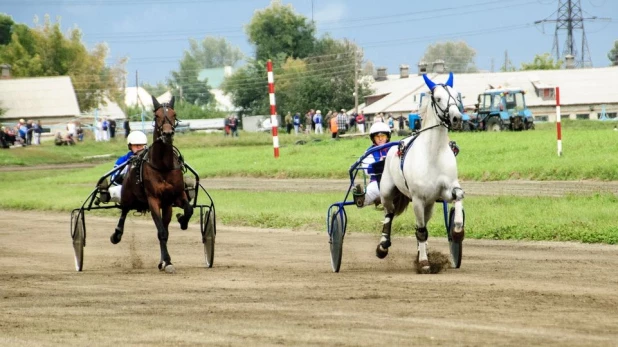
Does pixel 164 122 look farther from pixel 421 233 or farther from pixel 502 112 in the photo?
pixel 502 112

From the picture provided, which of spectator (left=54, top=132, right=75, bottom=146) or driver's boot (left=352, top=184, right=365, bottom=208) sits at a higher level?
driver's boot (left=352, top=184, right=365, bottom=208)

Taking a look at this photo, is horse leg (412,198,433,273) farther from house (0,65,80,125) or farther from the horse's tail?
house (0,65,80,125)

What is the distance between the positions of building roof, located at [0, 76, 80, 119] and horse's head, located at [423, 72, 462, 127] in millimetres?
74999

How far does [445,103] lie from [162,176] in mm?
3648

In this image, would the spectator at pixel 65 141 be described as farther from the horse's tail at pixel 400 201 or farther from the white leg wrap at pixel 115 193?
the horse's tail at pixel 400 201

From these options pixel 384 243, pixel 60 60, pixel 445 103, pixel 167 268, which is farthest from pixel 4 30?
pixel 445 103

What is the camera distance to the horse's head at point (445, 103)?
1157cm

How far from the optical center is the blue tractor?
168ft

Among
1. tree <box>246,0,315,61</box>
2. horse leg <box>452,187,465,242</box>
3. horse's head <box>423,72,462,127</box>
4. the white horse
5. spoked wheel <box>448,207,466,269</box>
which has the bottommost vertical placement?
spoked wheel <box>448,207,466,269</box>

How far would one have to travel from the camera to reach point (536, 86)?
88.0 metres

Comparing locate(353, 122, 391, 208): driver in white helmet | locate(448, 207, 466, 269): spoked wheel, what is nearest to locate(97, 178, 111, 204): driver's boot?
locate(353, 122, 391, 208): driver in white helmet

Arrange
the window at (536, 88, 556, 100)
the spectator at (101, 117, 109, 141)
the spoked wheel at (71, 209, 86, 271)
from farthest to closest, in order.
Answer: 1. the window at (536, 88, 556, 100)
2. the spectator at (101, 117, 109, 141)
3. the spoked wheel at (71, 209, 86, 271)

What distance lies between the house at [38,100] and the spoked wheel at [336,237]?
73.5m

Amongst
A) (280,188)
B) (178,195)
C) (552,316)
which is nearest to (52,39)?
(280,188)
